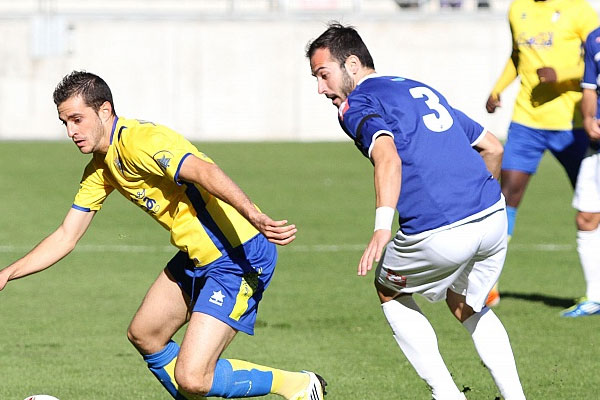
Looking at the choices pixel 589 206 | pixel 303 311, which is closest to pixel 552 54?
pixel 589 206

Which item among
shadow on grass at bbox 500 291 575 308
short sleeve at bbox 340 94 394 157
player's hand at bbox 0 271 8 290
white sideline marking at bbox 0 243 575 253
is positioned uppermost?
short sleeve at bbox 340 94 394 157

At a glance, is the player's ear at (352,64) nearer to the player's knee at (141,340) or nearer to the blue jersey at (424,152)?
the blue jersey at (424,152)

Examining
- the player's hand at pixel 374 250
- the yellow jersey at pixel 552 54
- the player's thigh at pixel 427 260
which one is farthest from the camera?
the yellow jersey at pixel 552 54

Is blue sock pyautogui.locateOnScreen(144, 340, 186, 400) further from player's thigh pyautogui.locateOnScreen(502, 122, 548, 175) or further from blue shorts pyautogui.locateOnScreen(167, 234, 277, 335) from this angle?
player's thigh pyautogui.locateOnScreen(502, 122, 548, 175)

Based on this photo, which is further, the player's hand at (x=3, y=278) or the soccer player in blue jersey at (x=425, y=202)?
the player's hand at (x=3, y=278)

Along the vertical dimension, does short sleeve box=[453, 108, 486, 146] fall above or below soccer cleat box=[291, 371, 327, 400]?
above

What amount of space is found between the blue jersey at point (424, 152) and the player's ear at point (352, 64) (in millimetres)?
81

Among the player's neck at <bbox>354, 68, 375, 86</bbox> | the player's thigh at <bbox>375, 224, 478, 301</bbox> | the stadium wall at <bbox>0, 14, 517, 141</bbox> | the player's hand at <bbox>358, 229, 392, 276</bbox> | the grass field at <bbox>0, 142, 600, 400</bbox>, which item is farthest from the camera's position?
the stadium wall at <bbox>0, 14, 517, 141</bbox>

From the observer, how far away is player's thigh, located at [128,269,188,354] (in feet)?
18.7

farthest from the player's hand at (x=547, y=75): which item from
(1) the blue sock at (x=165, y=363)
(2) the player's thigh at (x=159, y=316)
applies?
(1) the blue sock at (x=165, y=363)

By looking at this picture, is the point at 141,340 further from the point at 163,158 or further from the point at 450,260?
the point at 450,260

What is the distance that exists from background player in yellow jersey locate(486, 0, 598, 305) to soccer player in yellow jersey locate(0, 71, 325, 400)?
12.4ft

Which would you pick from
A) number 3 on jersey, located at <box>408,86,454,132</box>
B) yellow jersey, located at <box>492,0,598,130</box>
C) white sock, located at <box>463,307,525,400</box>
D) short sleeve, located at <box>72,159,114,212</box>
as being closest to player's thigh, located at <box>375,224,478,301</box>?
white sock, located at <box>463,307,525,400</box>

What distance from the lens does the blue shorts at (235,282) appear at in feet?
17.9
